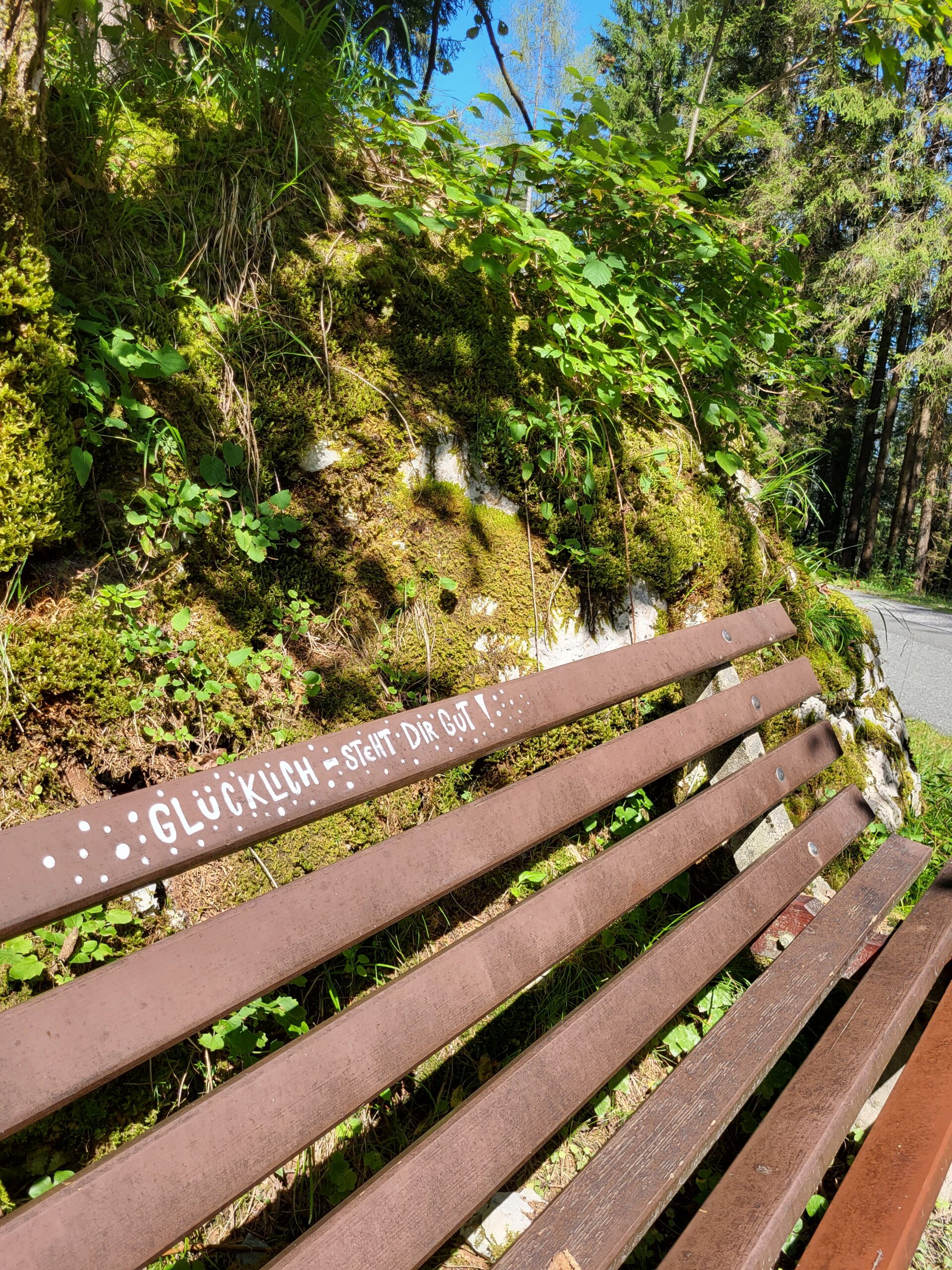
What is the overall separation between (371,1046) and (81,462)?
4.70ft

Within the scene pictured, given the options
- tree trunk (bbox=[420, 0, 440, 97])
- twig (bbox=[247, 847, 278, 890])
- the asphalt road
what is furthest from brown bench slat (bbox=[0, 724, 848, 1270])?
tree trunk (bbox=[420, 0, 440, 97])

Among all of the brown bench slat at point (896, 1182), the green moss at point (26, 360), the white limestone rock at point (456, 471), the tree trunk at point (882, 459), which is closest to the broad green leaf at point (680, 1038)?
the brown bench slat at point (896, 1182)

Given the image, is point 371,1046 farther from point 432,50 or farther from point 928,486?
point 928,486

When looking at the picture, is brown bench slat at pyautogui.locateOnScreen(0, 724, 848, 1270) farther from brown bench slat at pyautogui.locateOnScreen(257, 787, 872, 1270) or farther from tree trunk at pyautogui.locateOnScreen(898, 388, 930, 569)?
tree trunk at pyautogui.locateOnScreen(898, 388, 930, 569)

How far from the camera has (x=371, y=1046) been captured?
106 cm

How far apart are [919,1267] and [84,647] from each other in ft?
7.35

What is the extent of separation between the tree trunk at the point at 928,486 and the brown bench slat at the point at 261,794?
17.6 metres

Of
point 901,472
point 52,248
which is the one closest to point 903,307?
point 901,472

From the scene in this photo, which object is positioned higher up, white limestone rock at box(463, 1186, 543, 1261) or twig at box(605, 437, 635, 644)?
twig at box(605, 437, 635, 644)

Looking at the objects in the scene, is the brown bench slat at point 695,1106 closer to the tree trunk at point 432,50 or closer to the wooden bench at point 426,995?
the wooden bench at point 426,995

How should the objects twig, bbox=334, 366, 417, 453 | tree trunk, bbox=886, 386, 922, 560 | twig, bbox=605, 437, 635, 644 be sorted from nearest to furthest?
twig, bbox=334, 366, 417, 453, twig, bbox=605, 437, 635, 644, tree trunk, bbox=886, 386, 922, 560

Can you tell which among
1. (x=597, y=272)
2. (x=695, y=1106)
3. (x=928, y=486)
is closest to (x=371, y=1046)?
(x=695, y=1106)

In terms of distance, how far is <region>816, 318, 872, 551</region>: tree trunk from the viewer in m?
15.0

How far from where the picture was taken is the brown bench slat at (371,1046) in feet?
2.59
